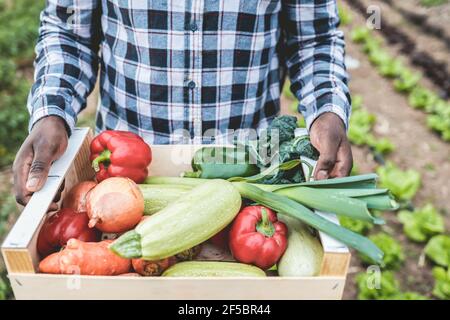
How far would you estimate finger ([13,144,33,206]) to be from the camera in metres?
1.54

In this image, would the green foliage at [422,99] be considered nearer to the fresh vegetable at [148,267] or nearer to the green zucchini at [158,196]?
the green zucchini at [158,196]

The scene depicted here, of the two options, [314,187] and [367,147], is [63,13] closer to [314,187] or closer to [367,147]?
[314,187]

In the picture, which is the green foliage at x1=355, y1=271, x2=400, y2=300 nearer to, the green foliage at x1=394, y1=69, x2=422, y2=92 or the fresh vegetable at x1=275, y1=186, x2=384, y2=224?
the fresh vegetable at x1=275, y1=186, x2=384, y2=224

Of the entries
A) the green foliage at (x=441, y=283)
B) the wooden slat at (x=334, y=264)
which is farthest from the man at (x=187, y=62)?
the green foliage at (x=441, y=283)

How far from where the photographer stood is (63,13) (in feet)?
6.59

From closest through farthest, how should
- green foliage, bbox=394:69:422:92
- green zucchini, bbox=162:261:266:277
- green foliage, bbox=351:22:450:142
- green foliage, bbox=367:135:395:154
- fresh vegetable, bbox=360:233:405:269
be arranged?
green zucchini, bbox=162:261:266:277
fresh vegetable, bbox=360:233:405:269
green foliage, bbox=367:135:395:154
green foliage, bbox=351:22:450:142
green foliage, bbox=394:69:422:92

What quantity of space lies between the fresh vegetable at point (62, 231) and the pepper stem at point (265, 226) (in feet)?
1.55

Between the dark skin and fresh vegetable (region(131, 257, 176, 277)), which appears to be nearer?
fresh vegetable (region(131, 257, 176, 277))

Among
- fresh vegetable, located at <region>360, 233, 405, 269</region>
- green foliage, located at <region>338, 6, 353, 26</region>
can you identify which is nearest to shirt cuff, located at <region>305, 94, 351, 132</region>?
fresh vegetable, located at <region>360, 233, 405, 269</region>

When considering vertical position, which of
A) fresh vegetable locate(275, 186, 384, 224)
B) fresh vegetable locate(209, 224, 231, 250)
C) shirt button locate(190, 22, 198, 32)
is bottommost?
fresh vegetable locate(209, 224, 231, 250)

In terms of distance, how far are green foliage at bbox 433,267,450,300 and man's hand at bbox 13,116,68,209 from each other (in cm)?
283

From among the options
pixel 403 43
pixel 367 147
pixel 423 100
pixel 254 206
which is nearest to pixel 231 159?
pixel 254 206

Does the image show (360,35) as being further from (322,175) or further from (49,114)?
(49,114)
